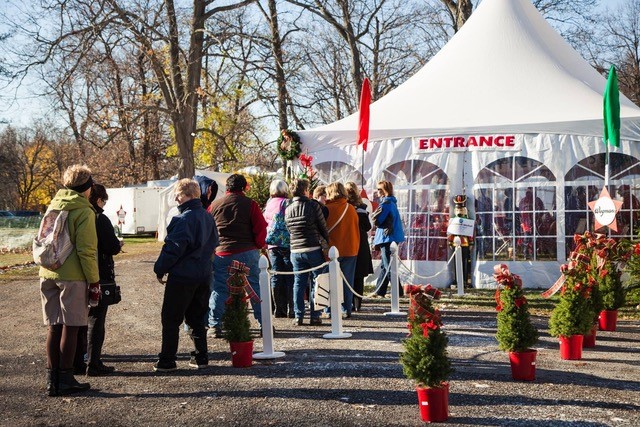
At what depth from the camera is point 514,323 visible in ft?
23.0

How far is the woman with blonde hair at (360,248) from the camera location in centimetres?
1207

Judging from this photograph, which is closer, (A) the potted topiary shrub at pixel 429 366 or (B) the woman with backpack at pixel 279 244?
(A) the potted topiary shrub at pixel 429 366

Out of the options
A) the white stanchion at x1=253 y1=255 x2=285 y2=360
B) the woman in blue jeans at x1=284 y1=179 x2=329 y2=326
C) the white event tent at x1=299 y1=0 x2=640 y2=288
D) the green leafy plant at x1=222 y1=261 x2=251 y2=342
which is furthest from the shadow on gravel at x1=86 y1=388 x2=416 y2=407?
the white event tent at x1=299 y1=0 x2=640 y2=288

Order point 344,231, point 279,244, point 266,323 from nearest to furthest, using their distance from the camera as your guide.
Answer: point 266,323
point 279,244
point 344,231

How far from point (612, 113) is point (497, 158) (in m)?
2.13

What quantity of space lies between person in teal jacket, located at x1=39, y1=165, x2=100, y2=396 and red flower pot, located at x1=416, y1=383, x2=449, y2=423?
9.44 ft

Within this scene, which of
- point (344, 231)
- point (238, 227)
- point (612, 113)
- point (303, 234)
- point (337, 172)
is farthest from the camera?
point (337, 172)

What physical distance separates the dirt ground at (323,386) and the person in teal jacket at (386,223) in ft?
10.8

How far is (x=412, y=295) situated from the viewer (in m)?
6.19

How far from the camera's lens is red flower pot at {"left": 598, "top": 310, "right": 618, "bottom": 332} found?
10.3 metres

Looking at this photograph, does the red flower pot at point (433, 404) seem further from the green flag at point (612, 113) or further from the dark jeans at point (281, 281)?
the green flag at point (612, 113)

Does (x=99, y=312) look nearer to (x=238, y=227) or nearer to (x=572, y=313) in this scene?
(x=238, y=227)

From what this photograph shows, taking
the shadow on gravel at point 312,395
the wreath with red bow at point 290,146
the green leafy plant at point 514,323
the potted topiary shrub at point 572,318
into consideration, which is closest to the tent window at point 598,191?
the wreath with red bow at point 290,146

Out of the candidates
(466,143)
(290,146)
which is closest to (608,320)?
(466,143)
